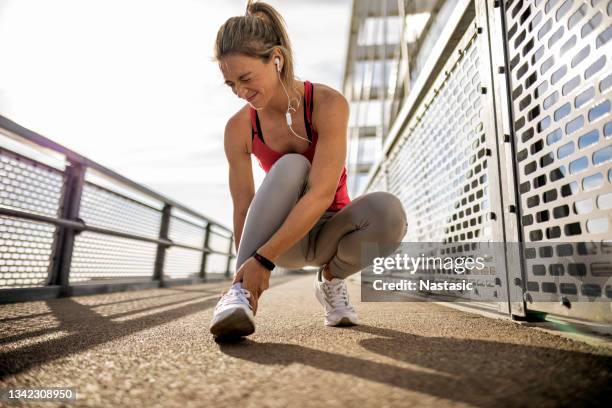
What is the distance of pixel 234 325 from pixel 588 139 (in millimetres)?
953

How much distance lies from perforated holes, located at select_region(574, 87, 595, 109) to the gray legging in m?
0.62

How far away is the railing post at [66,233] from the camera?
2.23 m

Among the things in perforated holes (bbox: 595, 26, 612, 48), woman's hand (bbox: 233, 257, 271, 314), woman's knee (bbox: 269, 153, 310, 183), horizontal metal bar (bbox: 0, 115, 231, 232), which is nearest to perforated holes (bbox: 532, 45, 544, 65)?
perforated holes (bbox: 595, 26, 612, 48)

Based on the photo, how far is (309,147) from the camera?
146 cm

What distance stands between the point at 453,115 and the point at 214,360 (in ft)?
5.24

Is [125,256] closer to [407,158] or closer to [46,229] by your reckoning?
[46,229]

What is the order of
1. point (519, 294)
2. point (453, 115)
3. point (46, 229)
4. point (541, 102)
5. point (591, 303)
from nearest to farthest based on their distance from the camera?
point (591, 303)
point (541, 102)
point (519, 294)
point (453, 115)
point (46, 229)

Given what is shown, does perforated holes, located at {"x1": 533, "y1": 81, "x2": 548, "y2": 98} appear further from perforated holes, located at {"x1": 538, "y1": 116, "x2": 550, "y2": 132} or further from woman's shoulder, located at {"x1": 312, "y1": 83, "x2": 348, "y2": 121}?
woman's shoulder, located at {"x1": 312, "y1": 83, "x2": 348, "y2": 121}

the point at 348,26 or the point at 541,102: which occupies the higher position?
the point at 348,26

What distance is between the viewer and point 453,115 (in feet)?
6.27

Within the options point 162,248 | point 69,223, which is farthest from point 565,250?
point 162,248

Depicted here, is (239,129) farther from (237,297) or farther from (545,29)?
(545,29)

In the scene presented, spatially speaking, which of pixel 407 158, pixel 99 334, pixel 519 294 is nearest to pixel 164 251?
pixel 407 158

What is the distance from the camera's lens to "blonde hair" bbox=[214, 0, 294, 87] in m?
1.27
